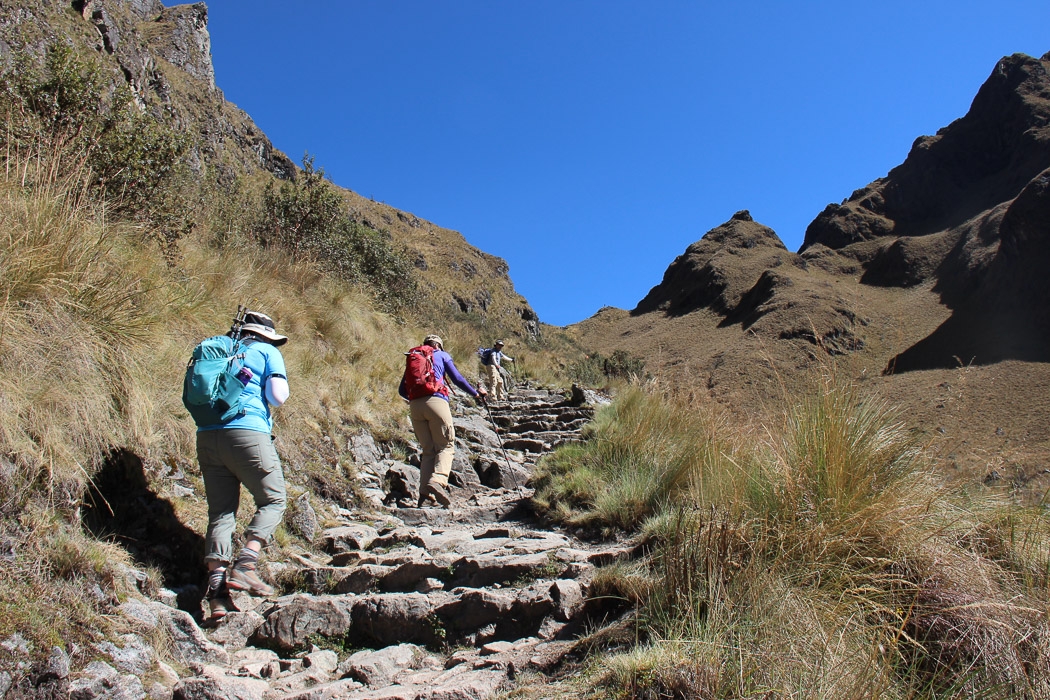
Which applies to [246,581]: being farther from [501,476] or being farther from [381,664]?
[501,476]

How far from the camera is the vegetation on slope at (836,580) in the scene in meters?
2.16

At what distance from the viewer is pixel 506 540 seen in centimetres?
511

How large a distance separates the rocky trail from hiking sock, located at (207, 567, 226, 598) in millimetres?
136

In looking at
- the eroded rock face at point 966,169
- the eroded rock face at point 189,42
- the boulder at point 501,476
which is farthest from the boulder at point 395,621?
the eroded rock face at point 966,169

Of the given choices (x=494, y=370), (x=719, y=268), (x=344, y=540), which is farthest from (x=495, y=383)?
(x=719, y=268)

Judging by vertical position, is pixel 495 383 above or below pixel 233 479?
above

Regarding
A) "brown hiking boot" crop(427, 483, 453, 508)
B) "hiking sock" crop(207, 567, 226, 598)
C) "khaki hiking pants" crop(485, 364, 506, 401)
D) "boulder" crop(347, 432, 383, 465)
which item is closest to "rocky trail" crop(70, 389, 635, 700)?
"hiking sock" crop(207, 567, 226, 598)

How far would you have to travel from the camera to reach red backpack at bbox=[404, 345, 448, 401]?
6.96 metres

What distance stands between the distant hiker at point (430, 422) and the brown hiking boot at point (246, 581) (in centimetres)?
301

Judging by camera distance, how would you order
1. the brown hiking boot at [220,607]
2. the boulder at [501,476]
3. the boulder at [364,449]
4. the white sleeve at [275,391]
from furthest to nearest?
the boulder at [501,476], the boulder at [364,449], the white sleeve at [275,391], the brown hiking boot at [220,607]

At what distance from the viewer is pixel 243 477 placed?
12.8 feet

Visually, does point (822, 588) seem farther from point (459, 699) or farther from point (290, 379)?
point (290, 379)

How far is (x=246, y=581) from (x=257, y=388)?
114cm

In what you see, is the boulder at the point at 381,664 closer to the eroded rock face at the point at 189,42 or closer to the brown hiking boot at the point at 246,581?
the brown hiking boot at the point at 246,581
